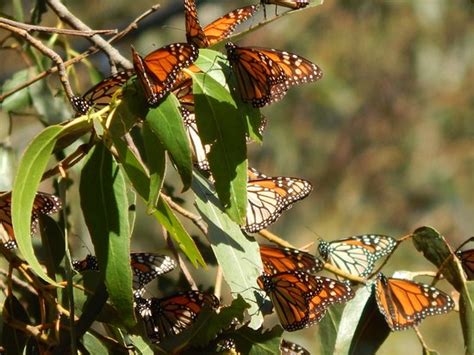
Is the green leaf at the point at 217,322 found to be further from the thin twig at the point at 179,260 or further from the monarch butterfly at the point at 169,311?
the thin twig at the point at 179,260

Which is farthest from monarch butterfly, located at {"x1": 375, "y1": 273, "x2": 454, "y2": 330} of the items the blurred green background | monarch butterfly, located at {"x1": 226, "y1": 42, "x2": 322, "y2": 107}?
the blurred green background

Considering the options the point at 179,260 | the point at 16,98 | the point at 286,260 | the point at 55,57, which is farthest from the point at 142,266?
the point at 16,98

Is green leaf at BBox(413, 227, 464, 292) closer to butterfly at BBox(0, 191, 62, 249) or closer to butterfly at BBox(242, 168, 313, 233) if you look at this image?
butterfly at BBox(242, 168, 313, 233)

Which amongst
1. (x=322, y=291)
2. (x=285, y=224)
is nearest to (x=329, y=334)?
(x=322, y=291)

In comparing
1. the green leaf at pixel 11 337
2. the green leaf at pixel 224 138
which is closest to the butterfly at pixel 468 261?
the green leaf at pixel 224 138

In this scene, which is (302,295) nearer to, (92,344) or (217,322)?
(217,322)
